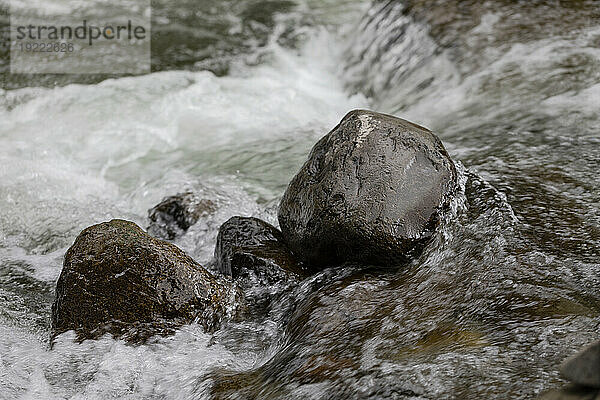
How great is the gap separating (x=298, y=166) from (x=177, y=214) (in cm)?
121

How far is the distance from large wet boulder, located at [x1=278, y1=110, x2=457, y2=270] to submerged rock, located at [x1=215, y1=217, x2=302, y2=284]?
11 cm

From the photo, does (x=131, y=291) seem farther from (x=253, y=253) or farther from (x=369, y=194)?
(x=369, y=194)

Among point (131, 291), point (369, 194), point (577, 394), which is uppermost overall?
point (577, 394)

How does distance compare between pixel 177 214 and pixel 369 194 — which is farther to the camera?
pixel 177 214

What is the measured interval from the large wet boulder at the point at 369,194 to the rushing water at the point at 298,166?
0.12 m

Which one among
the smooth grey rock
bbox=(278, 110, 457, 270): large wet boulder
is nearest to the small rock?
the smooth grey rock

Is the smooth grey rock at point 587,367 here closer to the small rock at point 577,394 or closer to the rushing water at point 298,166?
the small rock at point 577,394

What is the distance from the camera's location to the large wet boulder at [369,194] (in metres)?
3.70

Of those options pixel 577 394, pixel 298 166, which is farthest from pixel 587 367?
pixel 298 166

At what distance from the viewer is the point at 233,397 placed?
10.0 feet

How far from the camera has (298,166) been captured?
572 cm

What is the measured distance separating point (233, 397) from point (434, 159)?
168 centimetres

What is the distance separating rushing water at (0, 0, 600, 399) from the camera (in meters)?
2.97

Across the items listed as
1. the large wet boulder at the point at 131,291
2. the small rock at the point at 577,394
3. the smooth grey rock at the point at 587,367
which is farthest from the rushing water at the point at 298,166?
the smooth grey rock at the point at 587,367
